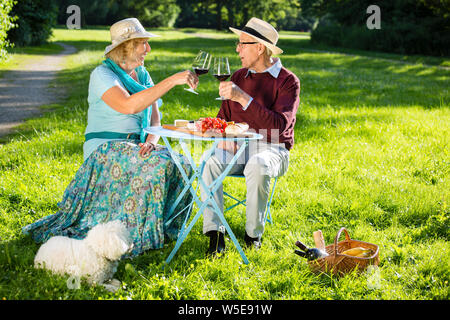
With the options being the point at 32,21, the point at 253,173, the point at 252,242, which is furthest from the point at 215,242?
the point at 32,21

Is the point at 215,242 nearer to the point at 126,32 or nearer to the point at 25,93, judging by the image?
the point at 126,32

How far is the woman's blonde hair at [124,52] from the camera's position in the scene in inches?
150

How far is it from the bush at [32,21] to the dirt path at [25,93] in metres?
6.61

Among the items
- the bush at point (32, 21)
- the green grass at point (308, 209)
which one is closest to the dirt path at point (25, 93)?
the green grass at point (308, 209)

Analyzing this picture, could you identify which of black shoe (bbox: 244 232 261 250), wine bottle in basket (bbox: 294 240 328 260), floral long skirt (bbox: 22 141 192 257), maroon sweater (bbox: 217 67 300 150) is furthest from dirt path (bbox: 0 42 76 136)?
wine bottle in basket (bbox: 294 240 328 260)

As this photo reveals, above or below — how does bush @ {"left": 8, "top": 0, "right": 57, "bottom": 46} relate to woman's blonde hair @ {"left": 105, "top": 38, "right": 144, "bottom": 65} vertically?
above

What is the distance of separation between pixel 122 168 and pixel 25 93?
893cm

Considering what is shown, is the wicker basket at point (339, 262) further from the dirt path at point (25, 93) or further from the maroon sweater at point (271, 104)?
the dirt path at point (25, 93)

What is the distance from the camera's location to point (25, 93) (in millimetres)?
11352

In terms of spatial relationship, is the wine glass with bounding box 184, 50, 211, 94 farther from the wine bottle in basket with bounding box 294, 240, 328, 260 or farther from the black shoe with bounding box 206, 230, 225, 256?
the wine bottle in basket with bounding box 294, 240, 328, 260

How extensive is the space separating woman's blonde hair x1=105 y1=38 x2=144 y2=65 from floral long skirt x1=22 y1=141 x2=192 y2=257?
731 mm

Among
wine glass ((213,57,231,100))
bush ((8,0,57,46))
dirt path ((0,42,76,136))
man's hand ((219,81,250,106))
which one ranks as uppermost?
bush ((8,0,57,46))

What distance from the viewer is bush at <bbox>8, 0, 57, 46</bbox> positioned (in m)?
22.7

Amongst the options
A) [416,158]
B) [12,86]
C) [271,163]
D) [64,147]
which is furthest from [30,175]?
[12,86]
